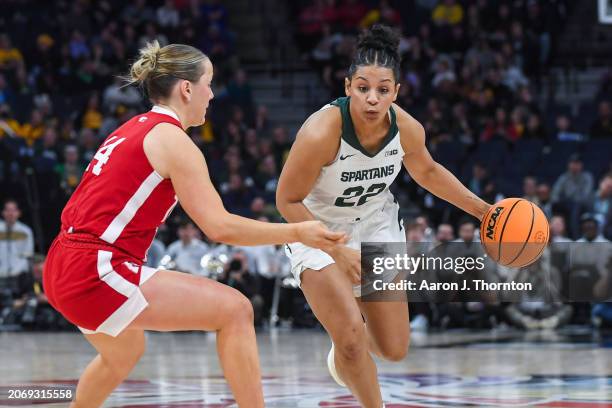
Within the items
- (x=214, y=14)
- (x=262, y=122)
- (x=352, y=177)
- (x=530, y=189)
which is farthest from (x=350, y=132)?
(x=214, y=14)

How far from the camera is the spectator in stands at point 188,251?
1270 centimetres

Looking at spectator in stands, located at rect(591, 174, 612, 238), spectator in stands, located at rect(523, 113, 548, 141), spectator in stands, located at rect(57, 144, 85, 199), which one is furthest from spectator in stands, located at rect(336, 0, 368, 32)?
spectator in stands, located at rect(591, 174, 612, 238)

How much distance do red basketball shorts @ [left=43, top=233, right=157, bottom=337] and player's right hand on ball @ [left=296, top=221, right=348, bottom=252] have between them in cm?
70

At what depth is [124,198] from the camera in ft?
13.8

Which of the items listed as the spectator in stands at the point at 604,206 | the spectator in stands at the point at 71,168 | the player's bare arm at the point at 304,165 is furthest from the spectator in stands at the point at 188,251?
the player's bare arm at the point at 304,165

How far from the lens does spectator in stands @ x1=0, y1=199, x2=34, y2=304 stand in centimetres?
1293

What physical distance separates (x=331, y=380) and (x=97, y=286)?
12.9 ft

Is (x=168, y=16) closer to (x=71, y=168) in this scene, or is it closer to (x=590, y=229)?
(x=71, y=168)

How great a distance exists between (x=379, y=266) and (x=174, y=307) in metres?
1.47

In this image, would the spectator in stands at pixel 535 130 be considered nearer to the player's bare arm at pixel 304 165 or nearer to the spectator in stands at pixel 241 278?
the spectator in stands at pixel 241 278

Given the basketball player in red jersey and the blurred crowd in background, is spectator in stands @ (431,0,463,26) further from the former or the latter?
the basketball player in red jersey

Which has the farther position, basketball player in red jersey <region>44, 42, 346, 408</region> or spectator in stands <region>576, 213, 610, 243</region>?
spectator in stands <region>576, 213, 610, 243</region>

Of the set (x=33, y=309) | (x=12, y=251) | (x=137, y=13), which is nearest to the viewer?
(x=33, y=309)

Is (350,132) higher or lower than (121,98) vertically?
lower
